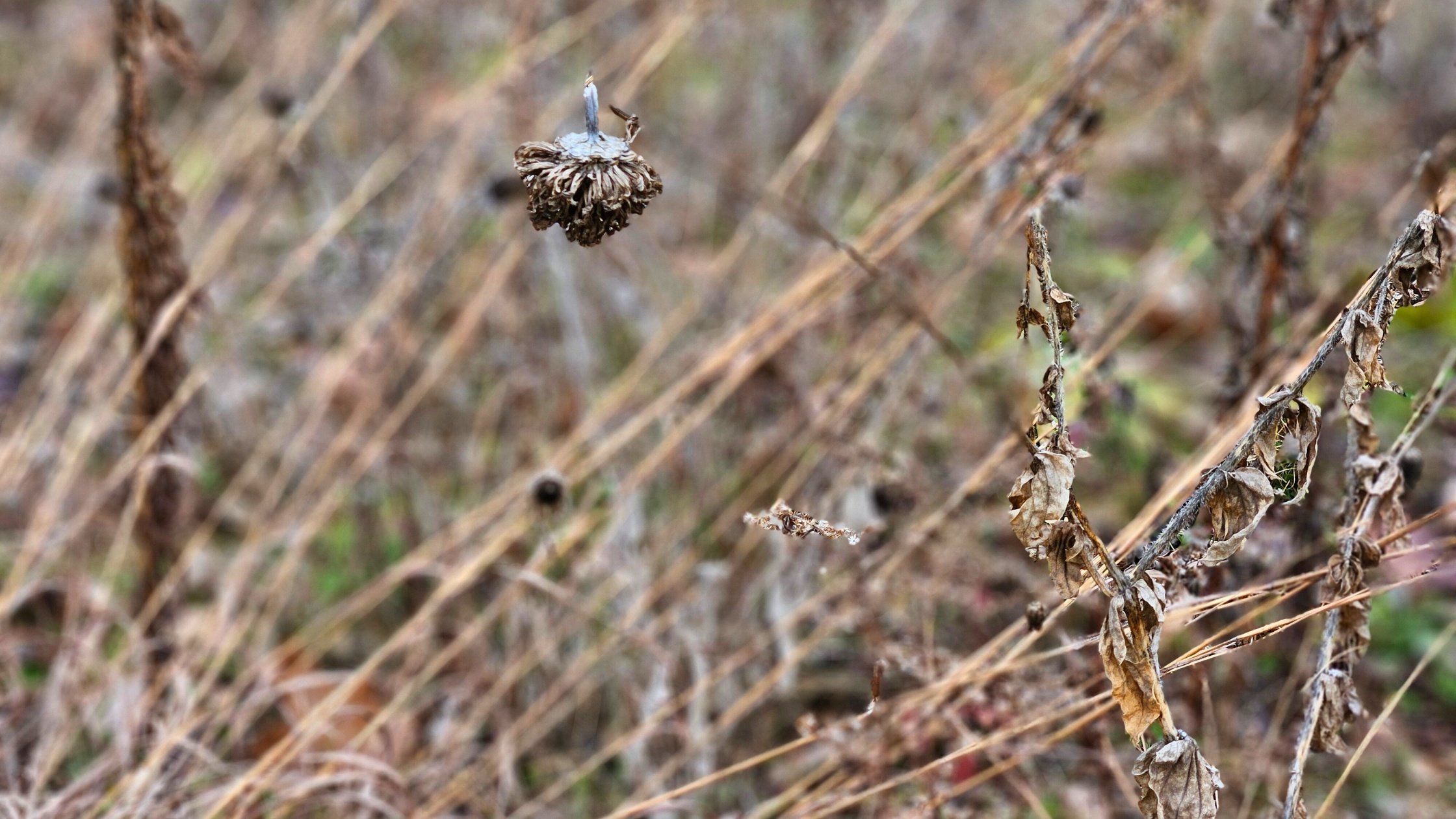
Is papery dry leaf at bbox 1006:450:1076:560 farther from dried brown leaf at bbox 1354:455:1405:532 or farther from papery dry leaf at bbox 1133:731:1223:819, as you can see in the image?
dried brown leaf at bbox 1354:455:1405:532

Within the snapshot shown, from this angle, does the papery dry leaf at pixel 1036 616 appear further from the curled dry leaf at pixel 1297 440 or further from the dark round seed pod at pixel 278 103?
the dark round seed pod at pixel 278 103

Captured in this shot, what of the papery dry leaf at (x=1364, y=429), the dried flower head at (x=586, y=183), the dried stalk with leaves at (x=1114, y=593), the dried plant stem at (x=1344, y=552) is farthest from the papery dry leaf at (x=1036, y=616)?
the dried flower head at (x=586, y=183)

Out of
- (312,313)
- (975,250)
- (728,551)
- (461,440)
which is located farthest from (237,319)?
(975,250)

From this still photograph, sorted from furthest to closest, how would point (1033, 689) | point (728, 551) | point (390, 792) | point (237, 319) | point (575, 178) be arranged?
point (237, 319) → point (728, 551) → point (390, 792) → point (1033, 689) → point (575, 178)

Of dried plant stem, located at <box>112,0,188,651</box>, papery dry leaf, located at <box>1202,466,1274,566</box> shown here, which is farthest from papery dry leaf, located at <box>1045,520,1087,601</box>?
dried plant stem, located at <box>112,0,188,651</box>

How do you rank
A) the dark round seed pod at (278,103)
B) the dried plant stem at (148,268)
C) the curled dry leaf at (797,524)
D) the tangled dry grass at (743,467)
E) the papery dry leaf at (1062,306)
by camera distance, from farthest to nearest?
the dark round seed pod at (278,103)
the dried plant stem at (148,268)
the tangled dry grass at (743,467)
the curled dry leaf at (797,524)
the papery dry leaf at (1062,306)

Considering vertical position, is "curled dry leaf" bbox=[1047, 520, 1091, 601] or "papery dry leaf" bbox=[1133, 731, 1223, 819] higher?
"curled dry leaf" bbox=[1047, 520, 1091, 601]

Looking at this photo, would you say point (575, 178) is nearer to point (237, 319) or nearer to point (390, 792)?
point (390, 792)
